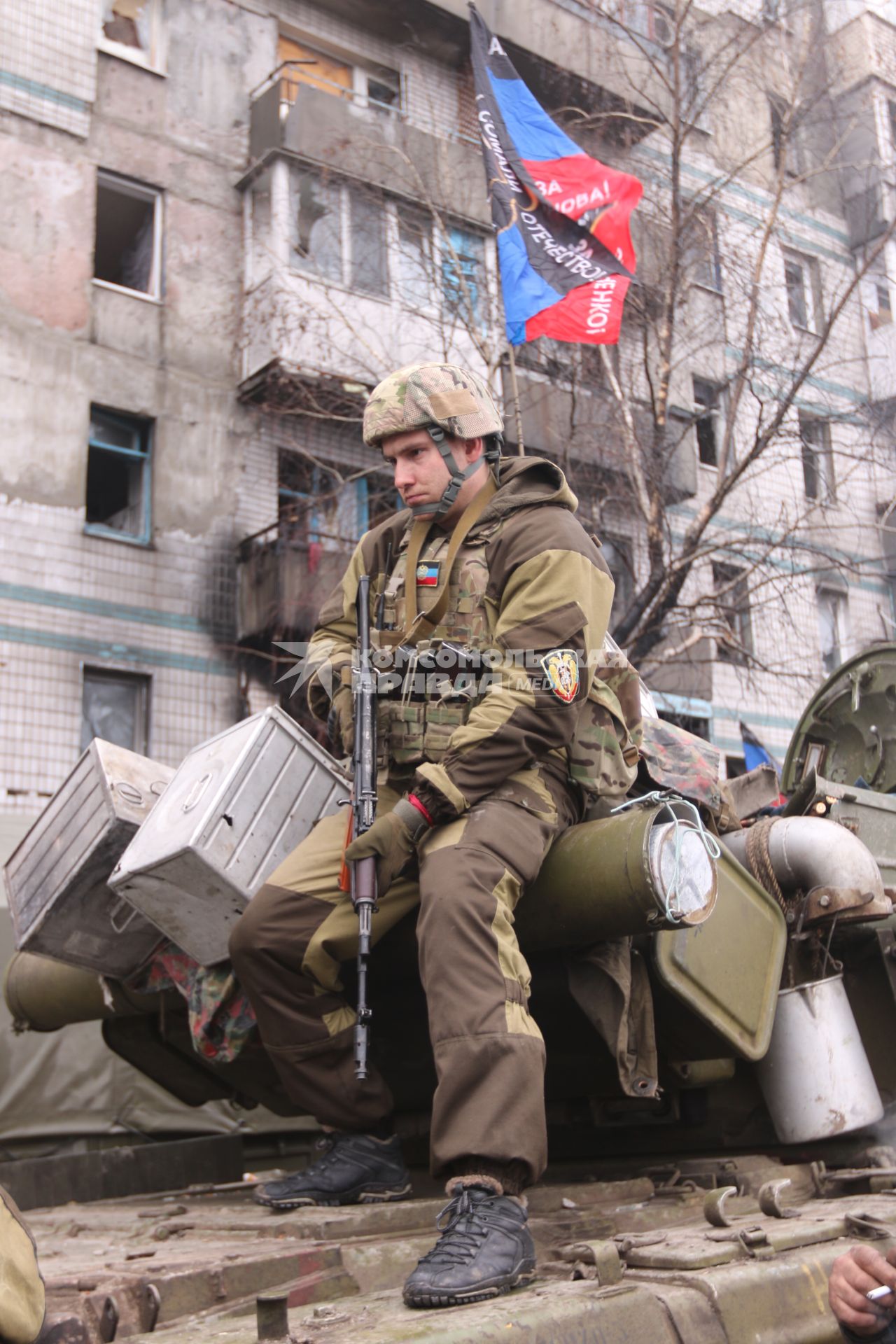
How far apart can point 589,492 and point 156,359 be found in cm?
493

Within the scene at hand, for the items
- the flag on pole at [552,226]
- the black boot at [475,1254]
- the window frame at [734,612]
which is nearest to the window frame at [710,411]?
the window frame at [734,612]

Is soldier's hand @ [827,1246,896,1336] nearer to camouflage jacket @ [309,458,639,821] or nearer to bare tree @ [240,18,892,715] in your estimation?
camouflage jacket @ [309,458,639,821]

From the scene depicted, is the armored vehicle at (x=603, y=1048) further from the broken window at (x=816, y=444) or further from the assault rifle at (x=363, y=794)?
the broken window at (x=816, y=444)

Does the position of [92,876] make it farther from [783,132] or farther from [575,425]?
[783,132]

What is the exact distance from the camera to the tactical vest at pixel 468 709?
354cm

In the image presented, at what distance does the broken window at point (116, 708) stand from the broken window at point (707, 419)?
20.1 feet

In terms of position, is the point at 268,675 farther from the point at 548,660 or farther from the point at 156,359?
the point at 548,660

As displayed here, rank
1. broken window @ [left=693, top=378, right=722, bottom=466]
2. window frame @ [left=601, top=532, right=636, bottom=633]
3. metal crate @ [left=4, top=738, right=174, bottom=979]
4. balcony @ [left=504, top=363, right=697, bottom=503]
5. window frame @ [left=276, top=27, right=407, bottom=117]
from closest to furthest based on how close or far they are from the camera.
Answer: metal crate @ [left=4, top=738, right=174, bottom=979]
window frame @ [left=601, top=532, right=636, bottom=633]
balcony @ [left=504, top=363, right=697, bottom=503]
broken window @ [left=693, top=378, right=722, bottom=466]
window frame @ [left=276, top=27, right=407, bottom=117]

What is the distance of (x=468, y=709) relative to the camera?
11.5ft

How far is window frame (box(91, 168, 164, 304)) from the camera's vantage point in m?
15.7

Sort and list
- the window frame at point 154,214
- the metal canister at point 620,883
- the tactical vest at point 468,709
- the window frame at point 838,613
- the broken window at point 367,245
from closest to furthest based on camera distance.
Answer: the metal canister at point 620,883 < the tactical vest at point 468,709 < the broken window at point 367,245 < the window frame at point 154,214 < the window frame at point 838,613

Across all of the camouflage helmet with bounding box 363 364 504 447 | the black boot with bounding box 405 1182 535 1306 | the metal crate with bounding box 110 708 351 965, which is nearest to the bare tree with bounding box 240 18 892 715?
the metal crate with bounding box 110 708 351 965

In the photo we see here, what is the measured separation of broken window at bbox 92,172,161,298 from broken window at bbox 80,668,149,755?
432 cm

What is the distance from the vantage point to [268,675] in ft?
50.6
